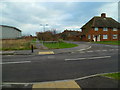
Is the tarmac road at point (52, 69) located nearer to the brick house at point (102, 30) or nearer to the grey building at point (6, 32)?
the brick house at point (102, 30)

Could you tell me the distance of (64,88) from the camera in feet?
12.9

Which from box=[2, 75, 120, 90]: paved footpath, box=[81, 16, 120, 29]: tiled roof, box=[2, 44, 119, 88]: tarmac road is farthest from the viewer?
box=[81, 16, 120, 29]: tiled roof

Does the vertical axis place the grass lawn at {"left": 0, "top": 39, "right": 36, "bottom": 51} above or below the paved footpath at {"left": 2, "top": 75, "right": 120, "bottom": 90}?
above

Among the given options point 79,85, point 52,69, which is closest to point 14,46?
point 52,69

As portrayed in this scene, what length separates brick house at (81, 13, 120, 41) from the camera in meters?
38.6

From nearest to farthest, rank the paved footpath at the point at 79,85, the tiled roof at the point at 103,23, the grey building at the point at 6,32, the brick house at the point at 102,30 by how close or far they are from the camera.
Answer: the paved footpath at the point at 79,85 < the brick house at the point at 102,30 < the tiled roof at the point at 103,23 < the grey building at the point at 6,32

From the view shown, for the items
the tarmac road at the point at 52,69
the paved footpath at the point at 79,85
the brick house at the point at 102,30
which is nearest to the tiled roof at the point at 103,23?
the brick house at the point at 102,30

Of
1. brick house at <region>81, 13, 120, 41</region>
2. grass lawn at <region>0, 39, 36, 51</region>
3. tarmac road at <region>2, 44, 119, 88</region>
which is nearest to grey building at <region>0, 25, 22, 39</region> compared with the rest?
grass lawn at <region>0, 39, 36, 51</region>

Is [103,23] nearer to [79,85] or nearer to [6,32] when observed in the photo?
[6,32]

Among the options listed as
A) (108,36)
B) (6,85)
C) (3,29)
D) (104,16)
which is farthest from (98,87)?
(3,29)

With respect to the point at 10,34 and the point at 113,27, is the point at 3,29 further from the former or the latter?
the point at 113,27

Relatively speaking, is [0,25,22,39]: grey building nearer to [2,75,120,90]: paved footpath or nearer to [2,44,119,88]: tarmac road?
[2,44,119,88]: tarmac road

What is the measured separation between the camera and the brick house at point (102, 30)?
1519 inches

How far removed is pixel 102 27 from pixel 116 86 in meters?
38.4
